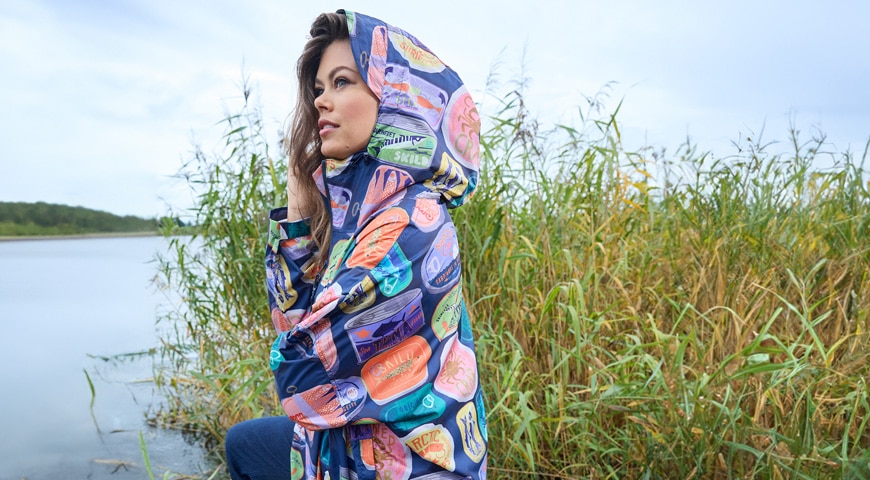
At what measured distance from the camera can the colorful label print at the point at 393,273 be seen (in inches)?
50.2

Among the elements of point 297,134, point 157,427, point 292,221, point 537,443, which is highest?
point 297,134

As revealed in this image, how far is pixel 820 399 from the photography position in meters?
2.27

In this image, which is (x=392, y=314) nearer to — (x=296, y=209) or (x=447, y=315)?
(x=447, y=315)

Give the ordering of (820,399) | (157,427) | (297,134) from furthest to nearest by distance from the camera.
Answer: (157,427) < (820,399) < (297,134)

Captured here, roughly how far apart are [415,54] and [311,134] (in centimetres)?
40

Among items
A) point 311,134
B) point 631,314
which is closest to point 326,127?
point 311,134

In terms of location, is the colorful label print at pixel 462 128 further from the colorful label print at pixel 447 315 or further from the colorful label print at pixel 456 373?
the colorful label print at pixel 456 373

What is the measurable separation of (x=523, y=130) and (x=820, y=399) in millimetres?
1545

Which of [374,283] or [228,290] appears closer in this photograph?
[374,283]

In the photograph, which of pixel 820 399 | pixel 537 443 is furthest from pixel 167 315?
pixel 820 399

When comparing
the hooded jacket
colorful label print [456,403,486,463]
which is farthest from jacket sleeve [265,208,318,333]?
colorful label print [456,403,486,463]

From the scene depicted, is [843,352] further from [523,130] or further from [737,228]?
[523,130]

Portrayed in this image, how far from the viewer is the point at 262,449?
5.31 ft

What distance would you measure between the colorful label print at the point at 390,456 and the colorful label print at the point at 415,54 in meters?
0.78
